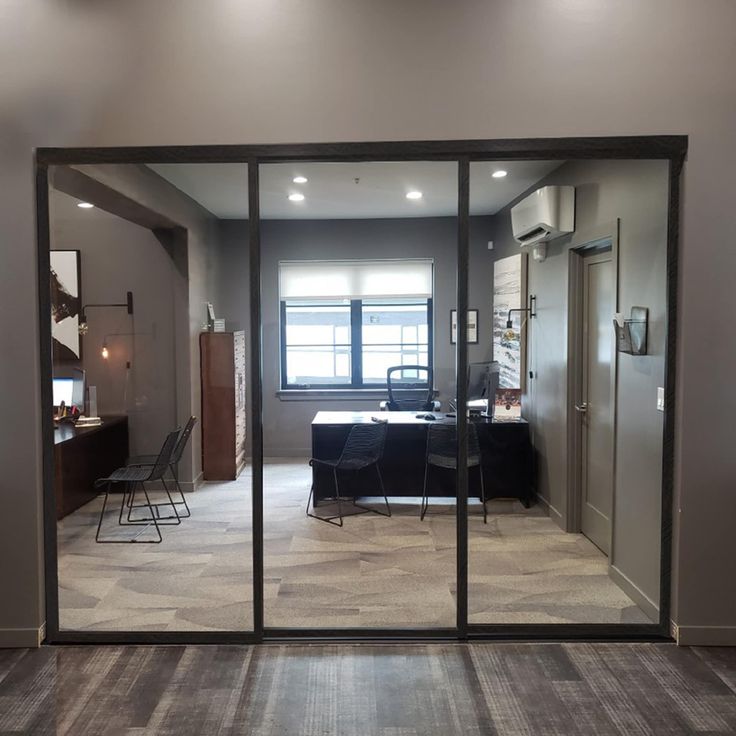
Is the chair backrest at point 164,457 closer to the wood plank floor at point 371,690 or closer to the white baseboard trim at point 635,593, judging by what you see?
the wood plank floor at point 371,690

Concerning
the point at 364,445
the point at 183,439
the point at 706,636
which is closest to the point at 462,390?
the point at 364,445

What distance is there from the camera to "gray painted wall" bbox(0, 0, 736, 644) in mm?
2268

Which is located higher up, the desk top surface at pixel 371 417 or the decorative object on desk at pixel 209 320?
the decorative object on desk at pixel 209 320

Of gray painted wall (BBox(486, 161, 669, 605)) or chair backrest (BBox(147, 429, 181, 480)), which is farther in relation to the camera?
chair backrest (BBox(147, 429, 181, 480))

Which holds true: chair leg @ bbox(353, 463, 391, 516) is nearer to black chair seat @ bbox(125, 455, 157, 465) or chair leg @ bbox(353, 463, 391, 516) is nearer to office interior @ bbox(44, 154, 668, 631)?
office interior @ bbox(44, 154, 668, 631)

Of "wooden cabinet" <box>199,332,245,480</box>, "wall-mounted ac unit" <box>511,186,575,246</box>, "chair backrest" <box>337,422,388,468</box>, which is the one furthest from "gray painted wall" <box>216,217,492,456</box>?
"wall-mounted ac unit" <box>511,186,575,246</box>

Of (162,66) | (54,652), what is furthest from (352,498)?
(162,66)

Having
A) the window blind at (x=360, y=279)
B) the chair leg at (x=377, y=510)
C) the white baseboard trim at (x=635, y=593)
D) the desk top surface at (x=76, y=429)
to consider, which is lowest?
the white baseboard trim at (x=635, y=593)

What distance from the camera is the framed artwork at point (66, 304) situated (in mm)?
2428

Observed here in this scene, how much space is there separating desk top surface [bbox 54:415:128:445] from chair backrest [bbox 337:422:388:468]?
1030 millimetres

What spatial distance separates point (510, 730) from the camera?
73.2 inches

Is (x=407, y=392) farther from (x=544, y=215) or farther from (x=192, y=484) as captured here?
(x=544, y=215)

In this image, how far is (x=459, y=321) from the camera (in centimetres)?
250

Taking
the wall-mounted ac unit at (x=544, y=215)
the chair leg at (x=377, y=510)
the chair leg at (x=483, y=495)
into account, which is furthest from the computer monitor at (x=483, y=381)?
the wall-mounted ac unit at (x=544, y=215)
